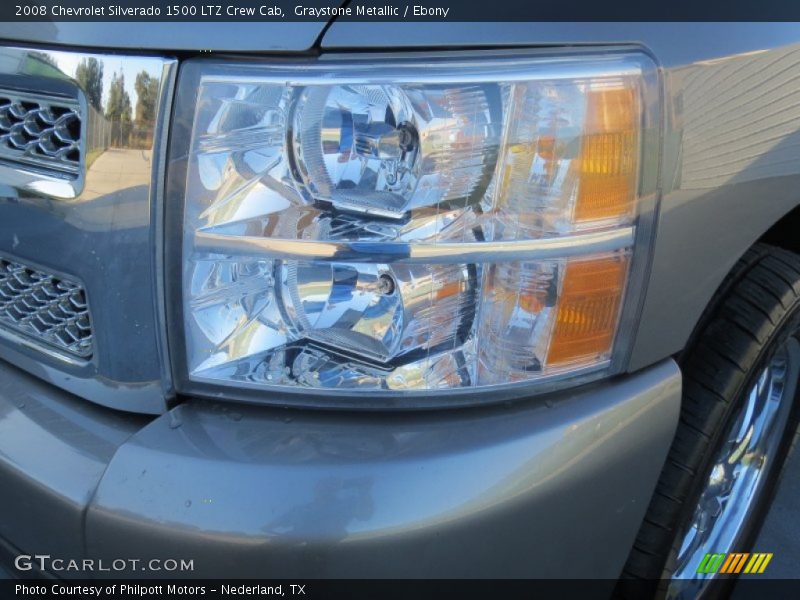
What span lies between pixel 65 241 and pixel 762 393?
1.75 m

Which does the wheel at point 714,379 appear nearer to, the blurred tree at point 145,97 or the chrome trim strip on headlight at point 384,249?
the chrome trim strip on headlight at point 384,249

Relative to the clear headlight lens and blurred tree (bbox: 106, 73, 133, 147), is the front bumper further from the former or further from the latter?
blurred tree (bbox: 106, 73, 133, 147)

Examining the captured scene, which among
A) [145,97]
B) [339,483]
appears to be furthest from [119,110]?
[339,483]

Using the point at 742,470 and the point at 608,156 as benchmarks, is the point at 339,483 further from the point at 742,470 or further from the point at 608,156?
the point at 742,470

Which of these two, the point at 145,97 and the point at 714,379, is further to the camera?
the point at 714,379

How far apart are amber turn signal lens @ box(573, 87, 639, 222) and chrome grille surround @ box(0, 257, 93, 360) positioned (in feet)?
2.79

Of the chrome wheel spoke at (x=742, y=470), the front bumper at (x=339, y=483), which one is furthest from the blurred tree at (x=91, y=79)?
the chrome wheel spoke at (x=742, y=470)

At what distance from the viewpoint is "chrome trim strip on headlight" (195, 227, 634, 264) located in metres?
1.26

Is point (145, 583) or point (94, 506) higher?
point (94, 506)

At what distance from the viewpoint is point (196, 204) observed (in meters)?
1.28

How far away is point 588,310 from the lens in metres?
1.36

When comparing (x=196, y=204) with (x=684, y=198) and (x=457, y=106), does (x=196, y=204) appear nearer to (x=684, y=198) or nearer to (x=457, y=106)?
(x=457, y=106)

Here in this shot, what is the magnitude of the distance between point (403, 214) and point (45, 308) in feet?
2.38
